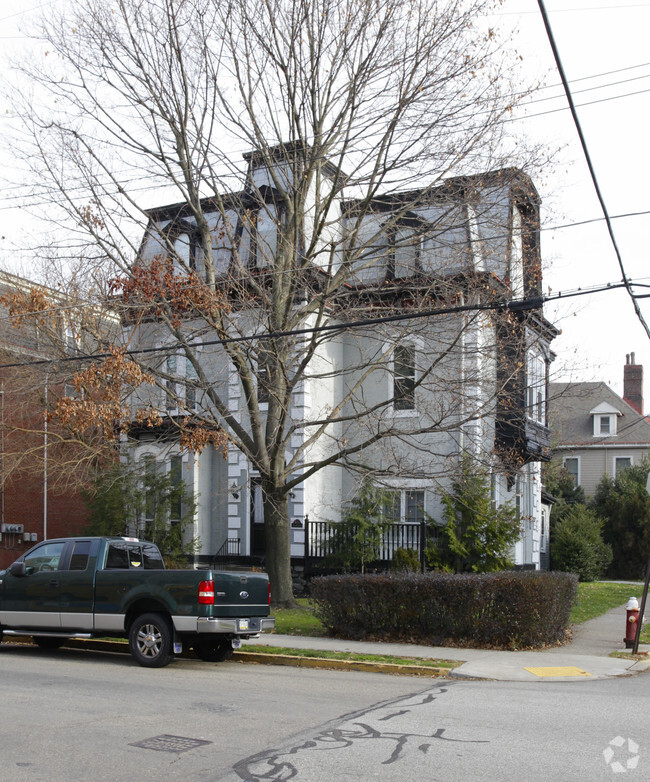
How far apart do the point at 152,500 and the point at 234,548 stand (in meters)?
2.78

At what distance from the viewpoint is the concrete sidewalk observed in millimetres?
11930

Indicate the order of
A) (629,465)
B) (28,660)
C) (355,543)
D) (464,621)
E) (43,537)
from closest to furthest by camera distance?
(28,660) → (464,621) → (355,543) → (43,537) → (629,465)

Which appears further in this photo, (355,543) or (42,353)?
(355,543)

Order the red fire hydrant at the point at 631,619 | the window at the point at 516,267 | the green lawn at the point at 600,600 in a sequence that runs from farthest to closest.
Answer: the green lawn at the point at 600,600 → the window at the point at 516,267 → the red fire hydrant at the point at 631,619

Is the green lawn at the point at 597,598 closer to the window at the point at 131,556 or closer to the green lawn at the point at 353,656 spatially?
the green lawn at the point at 353,656

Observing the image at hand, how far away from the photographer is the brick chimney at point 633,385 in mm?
49531

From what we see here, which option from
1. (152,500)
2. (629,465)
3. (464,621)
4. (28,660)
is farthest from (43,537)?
(629,465)

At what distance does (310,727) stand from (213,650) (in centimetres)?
521

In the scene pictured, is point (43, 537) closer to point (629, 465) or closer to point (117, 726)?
point (117, 726)

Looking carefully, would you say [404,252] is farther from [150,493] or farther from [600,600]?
[600,600]

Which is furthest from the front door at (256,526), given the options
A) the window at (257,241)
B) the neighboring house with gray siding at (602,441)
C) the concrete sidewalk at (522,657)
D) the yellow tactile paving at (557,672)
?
the neighboring house with gray siding at (602,441)

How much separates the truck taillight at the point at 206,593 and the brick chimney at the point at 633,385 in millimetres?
41508

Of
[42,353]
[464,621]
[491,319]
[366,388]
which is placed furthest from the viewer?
[366,388]

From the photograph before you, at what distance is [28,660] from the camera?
13.1 m
